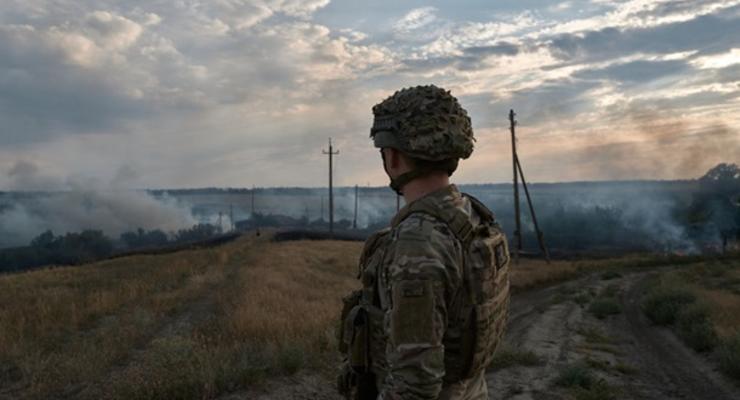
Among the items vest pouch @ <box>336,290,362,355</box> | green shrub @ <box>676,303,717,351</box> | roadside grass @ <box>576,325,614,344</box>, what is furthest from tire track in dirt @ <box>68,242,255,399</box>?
green shrub @ <box>676,303,717,351</box>

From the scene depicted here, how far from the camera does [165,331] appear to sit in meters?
11.7

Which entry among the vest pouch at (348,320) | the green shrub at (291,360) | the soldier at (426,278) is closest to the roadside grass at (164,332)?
the green shrub at (291,360)

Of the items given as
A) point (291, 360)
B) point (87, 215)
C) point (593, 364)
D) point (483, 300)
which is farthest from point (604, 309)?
point (87, 215)

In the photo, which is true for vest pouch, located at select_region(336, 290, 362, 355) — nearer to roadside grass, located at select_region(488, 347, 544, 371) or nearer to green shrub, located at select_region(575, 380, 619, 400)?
green shrub, located at select_region(575, 380, 619, 400)

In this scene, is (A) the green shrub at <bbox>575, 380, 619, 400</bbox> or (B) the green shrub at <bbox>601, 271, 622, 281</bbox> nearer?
(A) the green shrub at <bbox>575, 380, 619, 400</bbox>

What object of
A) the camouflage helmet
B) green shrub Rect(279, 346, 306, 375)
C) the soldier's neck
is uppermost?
the camouflage helmet

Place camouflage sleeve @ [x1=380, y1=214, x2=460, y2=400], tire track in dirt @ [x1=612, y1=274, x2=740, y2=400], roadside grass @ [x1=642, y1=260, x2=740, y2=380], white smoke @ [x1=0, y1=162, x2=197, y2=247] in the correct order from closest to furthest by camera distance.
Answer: camouflage sleeve @ [x1=380, y1=214, x2=460, y2=400]
tire track in dirt @ [x1=612, y1=274, x2=740, y2=400]
roadside grass @ [x1=642, y1=260, x2=740, y2=380]
white smoke @ [x1=0, y1=162, x2=197, y2=247]

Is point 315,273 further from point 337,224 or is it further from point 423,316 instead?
point 337,224

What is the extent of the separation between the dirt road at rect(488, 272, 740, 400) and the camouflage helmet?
5.98 metres

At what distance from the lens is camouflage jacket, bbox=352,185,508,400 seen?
76.2 inches

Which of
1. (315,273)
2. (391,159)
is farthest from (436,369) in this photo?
(315,273)

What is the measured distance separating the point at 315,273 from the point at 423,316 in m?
21.1

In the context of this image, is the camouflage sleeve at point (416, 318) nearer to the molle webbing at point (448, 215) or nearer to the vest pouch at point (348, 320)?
the molle webbing at point (448, 215)

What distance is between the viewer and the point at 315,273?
22734 mm
